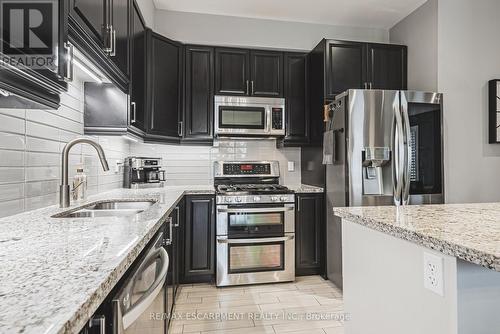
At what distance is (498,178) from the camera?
2.91 meters

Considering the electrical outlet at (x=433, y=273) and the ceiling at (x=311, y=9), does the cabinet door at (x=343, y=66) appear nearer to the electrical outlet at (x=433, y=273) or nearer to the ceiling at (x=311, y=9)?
the ceiling at (x=311, y=9)

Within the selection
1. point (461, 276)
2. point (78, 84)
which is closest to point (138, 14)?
point (78, 84)

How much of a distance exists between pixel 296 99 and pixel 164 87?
1414 mm

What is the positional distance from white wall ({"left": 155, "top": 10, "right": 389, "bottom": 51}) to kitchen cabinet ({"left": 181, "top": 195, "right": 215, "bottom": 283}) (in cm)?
187

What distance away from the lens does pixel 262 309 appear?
93.5 inches

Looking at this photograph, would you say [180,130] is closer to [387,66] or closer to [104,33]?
[104,33]

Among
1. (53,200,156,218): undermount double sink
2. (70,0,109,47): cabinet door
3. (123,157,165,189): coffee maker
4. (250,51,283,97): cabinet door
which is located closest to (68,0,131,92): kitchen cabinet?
(70,0,109,47): cabinet door

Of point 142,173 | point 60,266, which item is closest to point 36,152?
point 60,266

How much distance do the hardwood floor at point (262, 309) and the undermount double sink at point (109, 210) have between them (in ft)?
2.96

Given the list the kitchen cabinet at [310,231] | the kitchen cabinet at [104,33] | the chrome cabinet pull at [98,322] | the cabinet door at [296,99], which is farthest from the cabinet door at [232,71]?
the chrome cabinet pull at [98,322]

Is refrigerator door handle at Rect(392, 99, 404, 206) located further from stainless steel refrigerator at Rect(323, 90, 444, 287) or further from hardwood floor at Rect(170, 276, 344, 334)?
hardwood floor at Rect(170, 276, 344, 334)

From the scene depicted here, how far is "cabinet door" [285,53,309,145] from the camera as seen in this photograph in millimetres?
3268

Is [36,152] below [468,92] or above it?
below

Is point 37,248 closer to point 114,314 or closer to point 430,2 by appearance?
point 114,314
